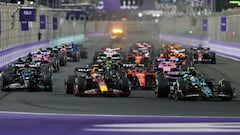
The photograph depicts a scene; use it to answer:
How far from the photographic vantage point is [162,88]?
18.0m

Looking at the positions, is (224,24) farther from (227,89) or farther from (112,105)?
(112,105)

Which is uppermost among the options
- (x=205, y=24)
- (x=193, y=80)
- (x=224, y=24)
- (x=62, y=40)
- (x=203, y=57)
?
(x=224, y=24)

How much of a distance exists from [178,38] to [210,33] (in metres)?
33.8

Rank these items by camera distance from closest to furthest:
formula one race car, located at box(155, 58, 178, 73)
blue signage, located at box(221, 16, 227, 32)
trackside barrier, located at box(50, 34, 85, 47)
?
formula one race car, located at box(155, 58, 178, 73)
blue signage, located at box(221, 16, 227, 32)
trackside barrier, located at box(50, 34, 85, 47)

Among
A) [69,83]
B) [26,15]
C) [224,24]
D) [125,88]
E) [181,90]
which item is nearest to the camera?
[181,90]

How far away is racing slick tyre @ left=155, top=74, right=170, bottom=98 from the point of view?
706 inches

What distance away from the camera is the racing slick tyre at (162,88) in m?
17.9

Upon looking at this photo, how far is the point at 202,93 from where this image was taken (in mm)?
17203

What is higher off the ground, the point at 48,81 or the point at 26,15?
the point at 26,15

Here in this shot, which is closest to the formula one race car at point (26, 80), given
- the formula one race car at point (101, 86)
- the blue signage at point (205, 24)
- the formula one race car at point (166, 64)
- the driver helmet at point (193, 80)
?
the formula one race car at point (101, 86)

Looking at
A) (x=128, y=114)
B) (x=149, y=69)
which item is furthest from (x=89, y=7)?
(x=128, y=114)

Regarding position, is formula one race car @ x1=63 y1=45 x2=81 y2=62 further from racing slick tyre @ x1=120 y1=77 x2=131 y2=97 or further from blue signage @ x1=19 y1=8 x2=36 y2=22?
racing slick tyre @ x1=120 y1=77 x2=131 y2=97

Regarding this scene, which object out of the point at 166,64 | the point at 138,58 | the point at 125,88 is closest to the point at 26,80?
the point at 125,88

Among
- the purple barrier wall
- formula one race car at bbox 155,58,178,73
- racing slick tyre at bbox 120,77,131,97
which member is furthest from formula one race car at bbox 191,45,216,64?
racing slick tyre at bbox 120,77,131,97
